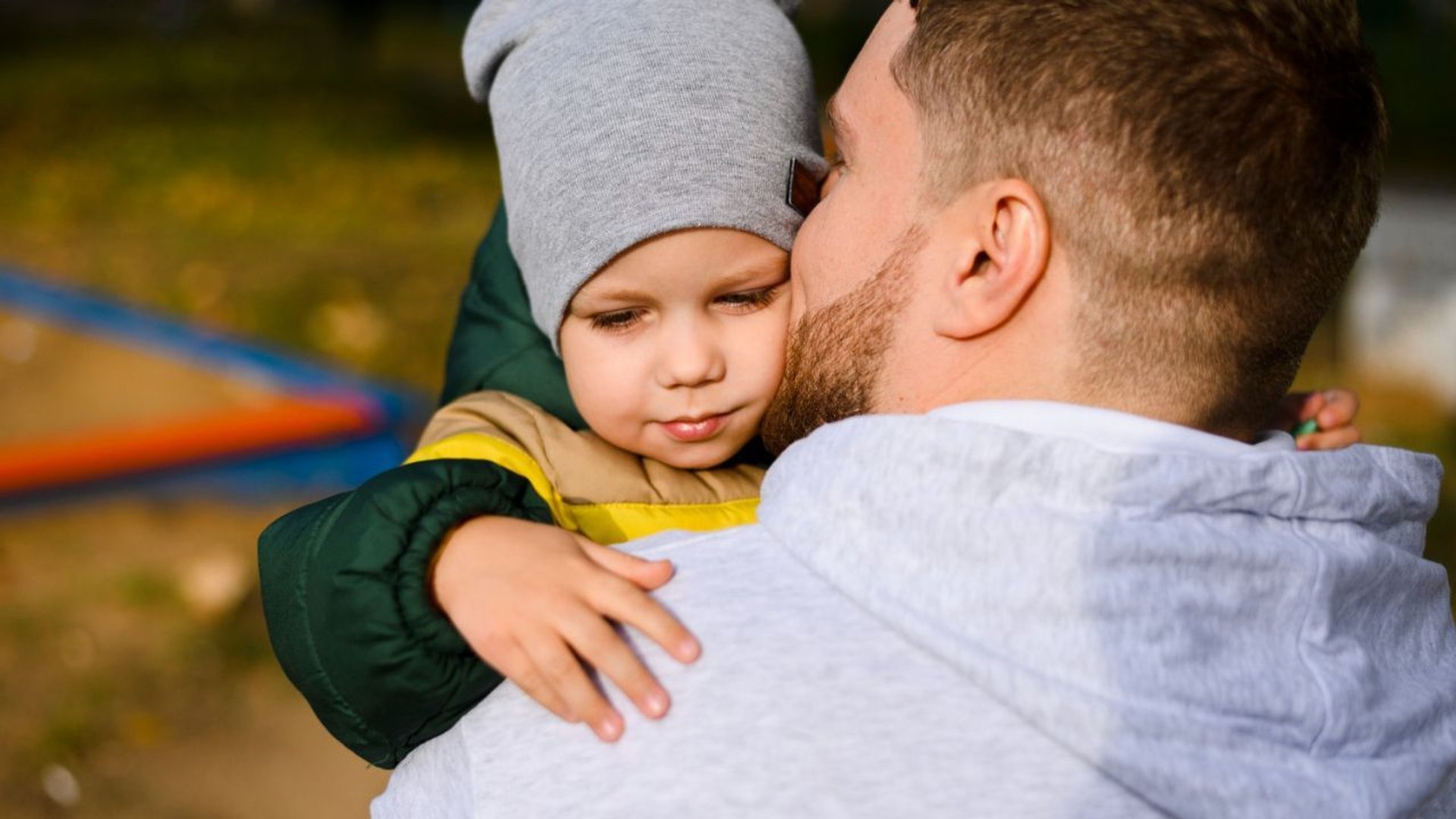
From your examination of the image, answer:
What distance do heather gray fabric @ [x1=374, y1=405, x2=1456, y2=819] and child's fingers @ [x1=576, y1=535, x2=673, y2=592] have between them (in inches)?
1.1

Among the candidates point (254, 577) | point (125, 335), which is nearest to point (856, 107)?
point (254, 577)

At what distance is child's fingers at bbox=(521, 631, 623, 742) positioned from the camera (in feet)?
4.89

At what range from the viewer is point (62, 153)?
10.3 m

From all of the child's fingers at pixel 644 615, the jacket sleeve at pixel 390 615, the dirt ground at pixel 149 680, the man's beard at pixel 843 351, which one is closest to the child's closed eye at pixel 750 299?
the man's beard at pixel 843 351

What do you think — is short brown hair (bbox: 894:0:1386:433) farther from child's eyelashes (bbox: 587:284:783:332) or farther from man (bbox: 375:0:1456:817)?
child's eyelashes (bbox: 587:284:783:332)

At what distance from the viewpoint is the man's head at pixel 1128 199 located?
1622 mm

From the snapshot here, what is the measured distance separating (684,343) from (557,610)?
0.68 meters

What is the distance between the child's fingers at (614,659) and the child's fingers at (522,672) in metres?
0.05

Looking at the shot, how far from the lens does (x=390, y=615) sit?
160 centimetres

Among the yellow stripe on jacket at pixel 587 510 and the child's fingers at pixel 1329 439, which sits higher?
the child's fingers at pixel 1329 439

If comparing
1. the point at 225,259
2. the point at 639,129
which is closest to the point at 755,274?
the point at 639,129

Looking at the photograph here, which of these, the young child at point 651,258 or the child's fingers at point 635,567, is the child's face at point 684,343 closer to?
the young child at point 651,258

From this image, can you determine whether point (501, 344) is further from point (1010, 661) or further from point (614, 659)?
point (1010, 661)

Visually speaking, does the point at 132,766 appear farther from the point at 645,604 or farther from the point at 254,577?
the point at 645,604
